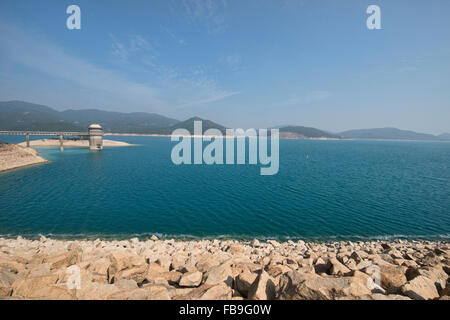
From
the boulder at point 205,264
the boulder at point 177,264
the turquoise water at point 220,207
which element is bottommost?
the turquoise water at point 220,207

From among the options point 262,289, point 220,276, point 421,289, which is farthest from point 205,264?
point 421,289

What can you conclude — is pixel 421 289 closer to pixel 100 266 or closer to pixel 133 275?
pixel 133 275

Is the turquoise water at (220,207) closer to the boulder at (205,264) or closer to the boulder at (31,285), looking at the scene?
the boulder at (205,264)

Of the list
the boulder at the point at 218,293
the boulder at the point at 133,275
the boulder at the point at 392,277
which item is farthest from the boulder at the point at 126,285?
the boulder at the point at 392,277

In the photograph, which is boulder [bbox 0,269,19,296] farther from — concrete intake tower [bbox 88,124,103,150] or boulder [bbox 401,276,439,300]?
concrete intake tower [bbox 88,124,103,150]

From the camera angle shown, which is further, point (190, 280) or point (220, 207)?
point (220, 207)

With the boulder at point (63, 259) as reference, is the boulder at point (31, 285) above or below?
above

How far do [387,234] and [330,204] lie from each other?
8.12 metres

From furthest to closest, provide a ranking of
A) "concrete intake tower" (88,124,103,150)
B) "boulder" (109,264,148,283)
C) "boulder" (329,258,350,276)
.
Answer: "concrete intake tower" (88,124,103,150), "boulder" (329,258,350,276), "boulder" (109,264,148,283)

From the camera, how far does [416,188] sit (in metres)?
39.2

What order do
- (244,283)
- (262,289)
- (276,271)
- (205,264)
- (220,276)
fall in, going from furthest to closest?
1. (205,264)
2. (276,271)
3. (220,276)
4. (244,283)
5. (262,289)

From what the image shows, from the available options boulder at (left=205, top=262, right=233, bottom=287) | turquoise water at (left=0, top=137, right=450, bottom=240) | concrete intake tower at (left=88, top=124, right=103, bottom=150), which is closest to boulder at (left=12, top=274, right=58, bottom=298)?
boulder at (left=205, top=262, right=233, bottom=287)

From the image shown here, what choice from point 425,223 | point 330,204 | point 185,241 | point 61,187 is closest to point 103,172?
point 61,187

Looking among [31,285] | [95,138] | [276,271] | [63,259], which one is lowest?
[276,271]
